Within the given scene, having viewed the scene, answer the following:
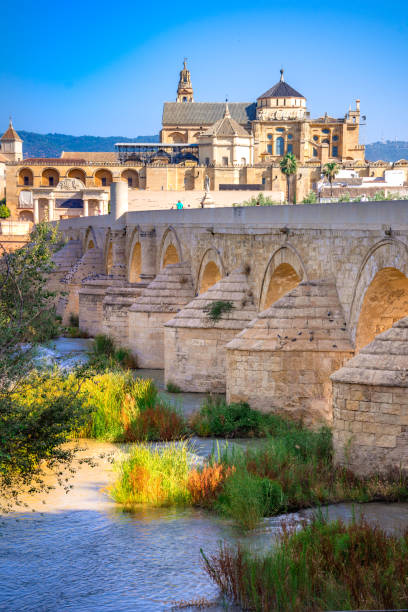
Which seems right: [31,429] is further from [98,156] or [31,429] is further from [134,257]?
[98,156]

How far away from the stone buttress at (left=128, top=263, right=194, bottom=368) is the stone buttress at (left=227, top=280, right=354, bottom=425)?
6922 millimetres

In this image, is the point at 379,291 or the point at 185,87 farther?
the point at 185,87

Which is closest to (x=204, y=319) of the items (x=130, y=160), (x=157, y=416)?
(x=157, y=416)

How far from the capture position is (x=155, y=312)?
21.0m

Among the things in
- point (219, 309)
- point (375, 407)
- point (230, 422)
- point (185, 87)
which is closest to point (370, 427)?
point (375, 407)

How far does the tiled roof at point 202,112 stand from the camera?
282ft

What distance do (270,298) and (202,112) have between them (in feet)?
241

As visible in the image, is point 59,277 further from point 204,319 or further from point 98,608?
point 98,608

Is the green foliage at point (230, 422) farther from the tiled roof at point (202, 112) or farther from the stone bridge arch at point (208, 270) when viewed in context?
the tiled roof at point (202, 112)

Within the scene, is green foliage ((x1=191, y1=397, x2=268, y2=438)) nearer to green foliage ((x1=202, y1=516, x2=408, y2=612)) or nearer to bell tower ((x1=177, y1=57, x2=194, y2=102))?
green foliage ((x1=202, y1=516, x2=408, y2=612))

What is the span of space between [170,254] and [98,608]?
56.9ft

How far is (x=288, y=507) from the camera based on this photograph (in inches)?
404

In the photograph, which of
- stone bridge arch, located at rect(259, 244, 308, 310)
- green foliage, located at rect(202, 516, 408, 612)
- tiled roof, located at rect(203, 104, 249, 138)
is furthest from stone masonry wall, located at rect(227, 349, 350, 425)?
tiled roof, located at rect(203, 104, 249, 138)

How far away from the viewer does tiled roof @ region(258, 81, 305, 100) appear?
81.8 m
